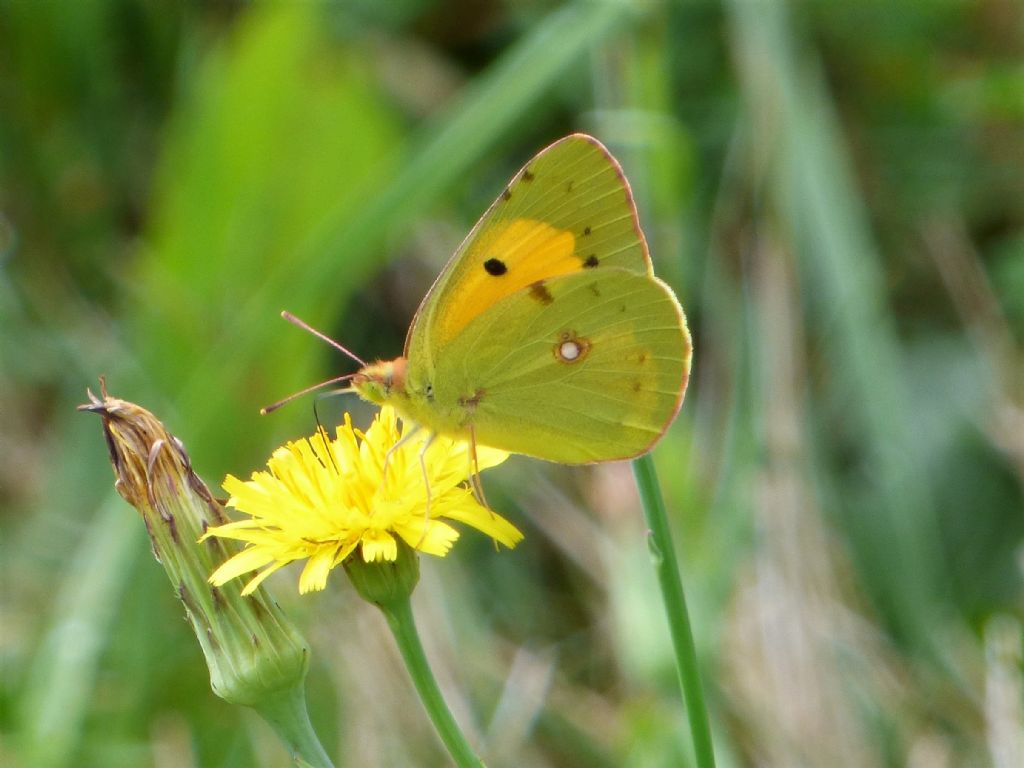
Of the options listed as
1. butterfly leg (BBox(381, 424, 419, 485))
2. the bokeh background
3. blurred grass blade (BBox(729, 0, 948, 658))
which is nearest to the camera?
butterfly leg (BBox(381, 424, 419, 485))

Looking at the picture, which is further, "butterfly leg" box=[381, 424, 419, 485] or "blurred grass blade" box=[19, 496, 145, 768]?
"blurred grass blade" box=[19, 496, 145, 768]

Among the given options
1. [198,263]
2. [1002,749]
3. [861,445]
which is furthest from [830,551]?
[198,263]

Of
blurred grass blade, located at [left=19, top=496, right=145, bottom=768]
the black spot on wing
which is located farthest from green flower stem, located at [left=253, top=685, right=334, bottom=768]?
blurred grass blade, located at [left=19, top=496, right=145, bottom=768]

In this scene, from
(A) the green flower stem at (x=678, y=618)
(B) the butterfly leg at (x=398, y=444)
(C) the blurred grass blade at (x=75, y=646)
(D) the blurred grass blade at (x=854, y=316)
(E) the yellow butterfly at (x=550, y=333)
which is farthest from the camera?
(D) the blurred grass blade at (x=854, y=316)

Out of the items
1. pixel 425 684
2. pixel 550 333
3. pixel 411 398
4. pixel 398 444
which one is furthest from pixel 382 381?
pixel 425 684

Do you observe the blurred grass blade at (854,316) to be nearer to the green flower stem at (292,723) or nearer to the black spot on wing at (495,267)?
the black spot on wing at (495,267)

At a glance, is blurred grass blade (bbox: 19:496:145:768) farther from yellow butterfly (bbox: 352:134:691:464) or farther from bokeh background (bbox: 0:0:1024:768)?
yellow butterfly (bbox: 352:134:691:464)

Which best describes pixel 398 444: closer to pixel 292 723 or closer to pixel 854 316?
pixel 292 723

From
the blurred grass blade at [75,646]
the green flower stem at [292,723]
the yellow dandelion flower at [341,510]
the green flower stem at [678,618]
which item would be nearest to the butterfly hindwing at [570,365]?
the yellow dandelion flower at [341,510]
